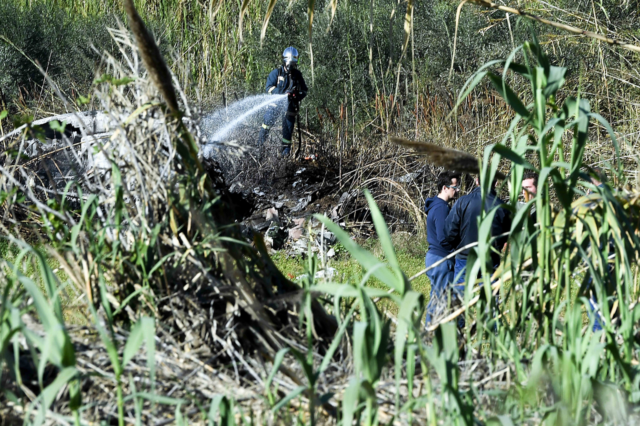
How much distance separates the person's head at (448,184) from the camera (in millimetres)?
5664

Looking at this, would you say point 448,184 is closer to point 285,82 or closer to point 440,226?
point 440,226

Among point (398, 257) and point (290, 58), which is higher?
point (290, 58)

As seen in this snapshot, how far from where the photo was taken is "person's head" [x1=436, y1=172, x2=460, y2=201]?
5664 mm

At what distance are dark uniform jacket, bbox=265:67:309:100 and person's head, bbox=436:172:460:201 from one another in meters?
5.50

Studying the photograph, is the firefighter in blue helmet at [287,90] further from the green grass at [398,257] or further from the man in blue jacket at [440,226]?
the man in blue jacket at [440,226]

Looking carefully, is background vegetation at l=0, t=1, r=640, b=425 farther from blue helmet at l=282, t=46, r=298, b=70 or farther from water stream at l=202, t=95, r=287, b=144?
blue helmet at l=282, t=46, r=298, b=70

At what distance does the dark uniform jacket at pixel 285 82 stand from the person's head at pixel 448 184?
550 centimetres

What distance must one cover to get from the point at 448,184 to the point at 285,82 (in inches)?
227

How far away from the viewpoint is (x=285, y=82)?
35.9 ft

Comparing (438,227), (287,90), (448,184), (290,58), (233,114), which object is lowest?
(438,227)

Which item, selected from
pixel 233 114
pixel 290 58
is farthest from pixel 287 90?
pixel 233 114

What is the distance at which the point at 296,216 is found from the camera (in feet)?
28.8

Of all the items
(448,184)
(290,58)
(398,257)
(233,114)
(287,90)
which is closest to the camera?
(448,184)

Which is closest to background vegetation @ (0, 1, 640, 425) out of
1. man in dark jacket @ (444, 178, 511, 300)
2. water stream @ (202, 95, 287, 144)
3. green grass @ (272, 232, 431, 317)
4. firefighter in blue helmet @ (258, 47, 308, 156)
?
man in dark jacket @ (444, 178, 511, 300)
